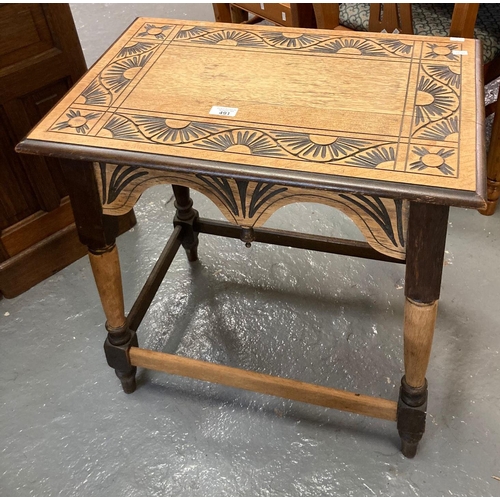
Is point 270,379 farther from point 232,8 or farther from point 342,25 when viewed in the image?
point 232,8

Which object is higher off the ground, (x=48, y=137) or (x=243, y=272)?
(x=48, y=137)

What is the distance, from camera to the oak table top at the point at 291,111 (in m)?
→ 0.94

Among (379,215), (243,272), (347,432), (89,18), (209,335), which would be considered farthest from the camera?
(89,18)

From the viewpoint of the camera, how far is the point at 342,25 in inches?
76.1

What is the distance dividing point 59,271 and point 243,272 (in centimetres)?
62

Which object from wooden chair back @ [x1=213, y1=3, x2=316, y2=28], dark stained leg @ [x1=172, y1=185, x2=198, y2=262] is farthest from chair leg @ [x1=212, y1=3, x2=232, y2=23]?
dark stained leg @ [x1=172, y1=185, x2=198, y2=262]

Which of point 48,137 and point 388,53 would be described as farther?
point 388,53

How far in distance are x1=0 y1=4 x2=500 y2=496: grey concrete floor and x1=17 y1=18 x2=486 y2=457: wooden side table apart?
160 mm

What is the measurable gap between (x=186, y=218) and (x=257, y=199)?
670 millimetres

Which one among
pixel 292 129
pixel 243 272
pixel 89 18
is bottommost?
pixel 243 272

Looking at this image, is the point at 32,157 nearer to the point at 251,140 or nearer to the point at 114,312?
the point at 114,312

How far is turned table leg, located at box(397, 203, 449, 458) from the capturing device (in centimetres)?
95

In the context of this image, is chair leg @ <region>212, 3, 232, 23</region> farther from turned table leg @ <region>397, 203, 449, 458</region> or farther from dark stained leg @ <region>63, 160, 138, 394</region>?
turned table leg @ <region>397, 203, 449, 458</region>

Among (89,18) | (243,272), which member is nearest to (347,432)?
(243,272)
